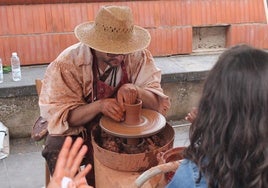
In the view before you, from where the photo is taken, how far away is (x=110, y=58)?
6.59ft

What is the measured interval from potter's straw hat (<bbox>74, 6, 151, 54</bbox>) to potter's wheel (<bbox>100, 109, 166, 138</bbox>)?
1.08 ft

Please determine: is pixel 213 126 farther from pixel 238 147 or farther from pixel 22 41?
pixel 22 41

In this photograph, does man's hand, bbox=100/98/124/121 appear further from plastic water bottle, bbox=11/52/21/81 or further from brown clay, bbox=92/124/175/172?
plastic water bottle, bbox=11/52/21/81

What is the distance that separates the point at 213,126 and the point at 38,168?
7.63 feet

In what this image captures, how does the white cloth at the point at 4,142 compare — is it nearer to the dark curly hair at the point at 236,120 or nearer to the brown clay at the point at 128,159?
the brown clay at the point at 128,159

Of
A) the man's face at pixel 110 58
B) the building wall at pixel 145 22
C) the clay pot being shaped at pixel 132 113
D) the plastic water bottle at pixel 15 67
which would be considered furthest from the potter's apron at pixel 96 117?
the building wall at pixel 145 22

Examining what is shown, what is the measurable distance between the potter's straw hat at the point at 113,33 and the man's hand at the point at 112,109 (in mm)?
241

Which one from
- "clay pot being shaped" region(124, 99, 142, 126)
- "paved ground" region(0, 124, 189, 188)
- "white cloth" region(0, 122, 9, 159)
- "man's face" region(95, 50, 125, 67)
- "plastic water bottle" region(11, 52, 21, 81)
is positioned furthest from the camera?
"plastic water bottle" region(11, 52, 21, 81)

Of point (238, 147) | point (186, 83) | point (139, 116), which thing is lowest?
point (186, 83)

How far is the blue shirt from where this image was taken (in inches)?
46.9

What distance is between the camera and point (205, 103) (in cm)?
113

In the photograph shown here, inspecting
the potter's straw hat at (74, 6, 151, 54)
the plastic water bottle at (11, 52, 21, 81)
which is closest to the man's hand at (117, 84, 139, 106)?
the potter's straw hat at (74, 6, 151, 54)

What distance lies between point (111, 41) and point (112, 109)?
0.33 meters

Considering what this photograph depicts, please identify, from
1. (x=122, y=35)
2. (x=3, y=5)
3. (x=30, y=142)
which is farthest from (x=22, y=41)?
(x=122, y=35)
